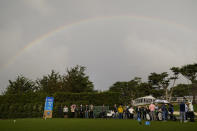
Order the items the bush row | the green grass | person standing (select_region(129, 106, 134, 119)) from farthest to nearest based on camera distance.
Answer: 1. the bush row
2. person standing (select_region(129, 106, 134, 119))
3. the green grass

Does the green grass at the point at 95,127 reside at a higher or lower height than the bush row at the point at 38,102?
lower

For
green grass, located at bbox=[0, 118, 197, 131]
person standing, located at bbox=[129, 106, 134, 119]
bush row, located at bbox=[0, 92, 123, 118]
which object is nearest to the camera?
green grass, located at bbox=[0, 118, 197, 131]

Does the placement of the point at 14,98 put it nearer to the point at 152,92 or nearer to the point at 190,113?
the point at 190,113

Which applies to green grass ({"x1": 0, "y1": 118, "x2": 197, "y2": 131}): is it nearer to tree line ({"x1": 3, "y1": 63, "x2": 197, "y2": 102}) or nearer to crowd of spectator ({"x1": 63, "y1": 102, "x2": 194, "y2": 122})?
crowd of spectator ({"x1": 63, "y1": 102, "x2": 194, "y2": 122})

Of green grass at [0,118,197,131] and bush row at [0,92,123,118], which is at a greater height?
bush row at [0,92,123,118]

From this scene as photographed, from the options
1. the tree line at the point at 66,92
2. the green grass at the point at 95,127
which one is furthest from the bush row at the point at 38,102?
the green grass at the point at 95,127

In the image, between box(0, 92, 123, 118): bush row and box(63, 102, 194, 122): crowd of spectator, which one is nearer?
box(63, 102, 194, 122): crowd of spectator

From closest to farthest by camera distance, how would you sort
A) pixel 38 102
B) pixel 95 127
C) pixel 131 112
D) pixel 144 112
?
pixel 95 127 < pixel 144 112 < pixel 131 112 < pixel 38 102

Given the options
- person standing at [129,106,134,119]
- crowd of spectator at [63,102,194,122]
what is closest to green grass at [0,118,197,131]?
crowd of spectator at [63,102,194,122]

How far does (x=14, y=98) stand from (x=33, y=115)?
13.2 feet

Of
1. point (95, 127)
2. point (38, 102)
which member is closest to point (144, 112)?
point (95, 127)

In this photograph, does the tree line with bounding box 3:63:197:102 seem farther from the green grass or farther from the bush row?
the green grass

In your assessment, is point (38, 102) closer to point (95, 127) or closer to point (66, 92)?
point (66, 92)

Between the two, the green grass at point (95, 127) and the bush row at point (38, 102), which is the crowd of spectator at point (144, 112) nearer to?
the bush row at point (38, 102)
